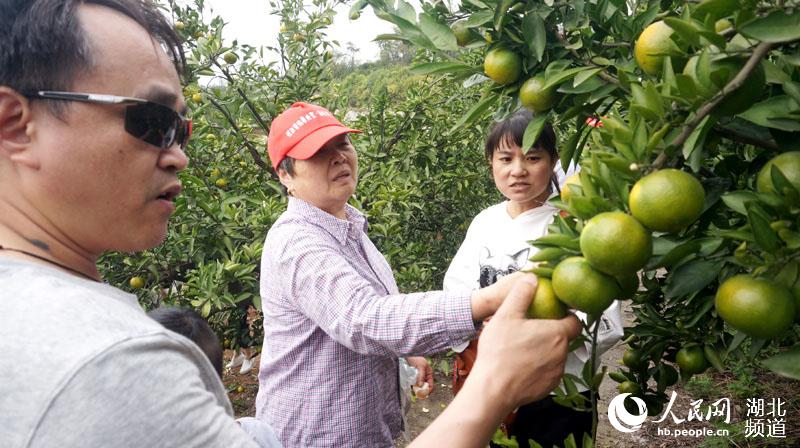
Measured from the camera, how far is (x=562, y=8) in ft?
4.14

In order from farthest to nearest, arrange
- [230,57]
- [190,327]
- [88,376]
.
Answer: [230,57], [190,327], [88,376]

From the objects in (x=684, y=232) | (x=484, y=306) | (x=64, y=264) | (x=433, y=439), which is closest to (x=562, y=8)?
(x=684, y=232)

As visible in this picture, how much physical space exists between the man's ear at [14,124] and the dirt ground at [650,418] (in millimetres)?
2531

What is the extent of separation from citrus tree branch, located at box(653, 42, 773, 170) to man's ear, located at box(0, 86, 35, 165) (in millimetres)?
992

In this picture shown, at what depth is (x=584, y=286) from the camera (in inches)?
35.1

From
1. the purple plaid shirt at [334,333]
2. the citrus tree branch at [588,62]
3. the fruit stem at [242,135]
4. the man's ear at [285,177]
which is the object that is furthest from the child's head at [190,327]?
the citrus tree branch at [588,62]

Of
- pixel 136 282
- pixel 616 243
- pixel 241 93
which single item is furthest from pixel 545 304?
pixel 241 93

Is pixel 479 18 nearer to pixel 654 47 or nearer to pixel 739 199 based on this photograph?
pixel 654 47

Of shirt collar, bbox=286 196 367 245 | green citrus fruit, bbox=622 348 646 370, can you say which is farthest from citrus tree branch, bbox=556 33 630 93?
shirt collar, bbox=286 196 367 245

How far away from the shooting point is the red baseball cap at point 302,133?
196 cm

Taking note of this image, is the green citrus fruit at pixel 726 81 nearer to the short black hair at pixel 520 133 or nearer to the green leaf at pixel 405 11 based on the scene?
the green leaf at pixel 405 11

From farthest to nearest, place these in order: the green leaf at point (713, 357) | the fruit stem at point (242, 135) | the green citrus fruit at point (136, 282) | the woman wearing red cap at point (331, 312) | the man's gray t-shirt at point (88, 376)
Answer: the fruit stem at point (242, 135) → the green citrus fruit at point (136, 282) → the woman wearing red cap at point (331, 312) → the green leaf at point (713, 357) → the man's gray t-shirt at point (88, 376)

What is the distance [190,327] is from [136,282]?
101 cm

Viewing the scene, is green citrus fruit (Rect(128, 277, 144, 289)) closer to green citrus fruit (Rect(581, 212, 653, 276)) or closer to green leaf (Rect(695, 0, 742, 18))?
green citrus fruit (Rect(581, 212, 653, 276))
